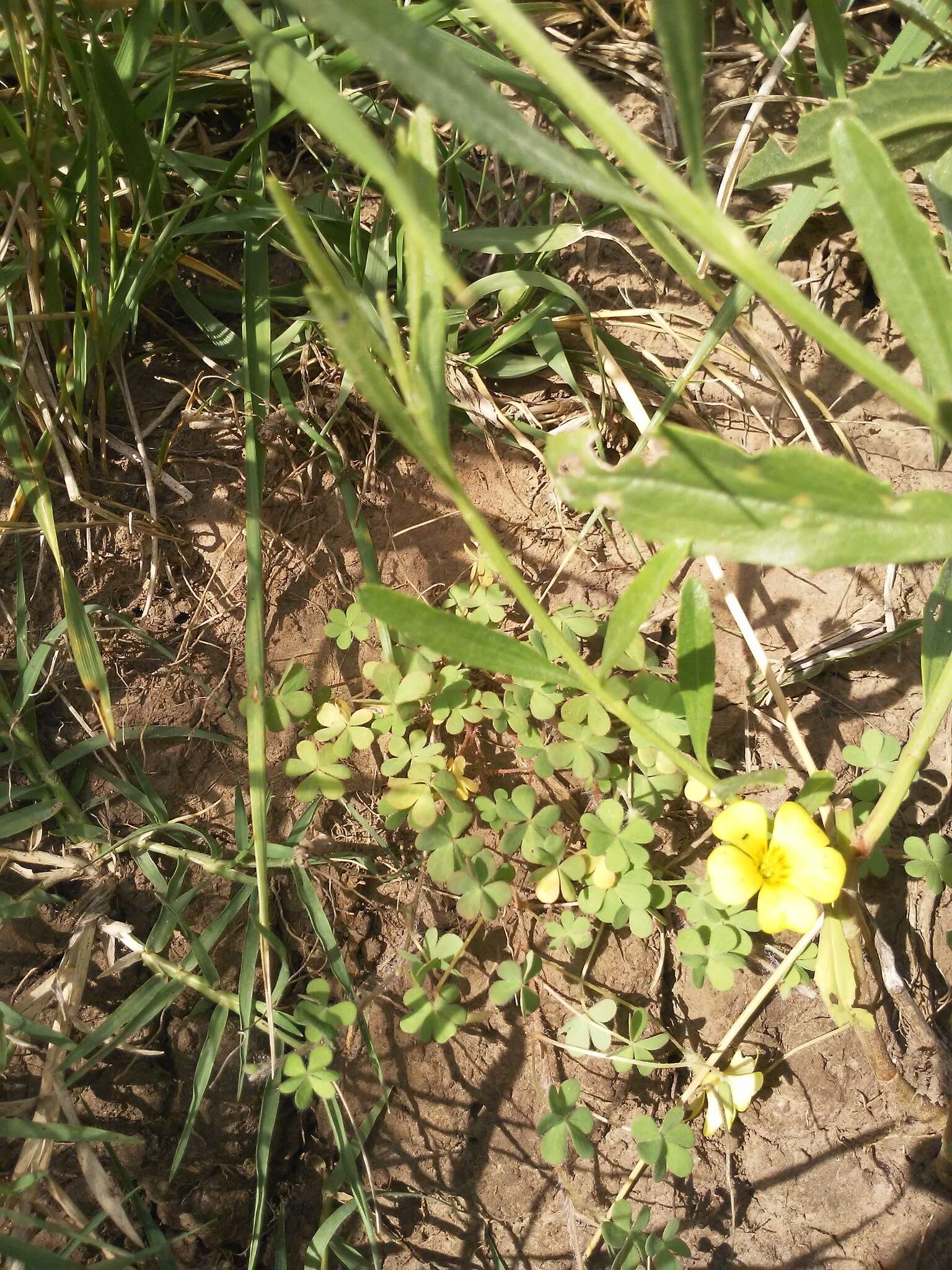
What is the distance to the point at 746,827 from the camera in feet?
5.16

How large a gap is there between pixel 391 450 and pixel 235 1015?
1.32 metres

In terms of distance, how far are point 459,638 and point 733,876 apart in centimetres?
66

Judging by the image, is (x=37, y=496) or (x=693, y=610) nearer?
(x=693, y=610)

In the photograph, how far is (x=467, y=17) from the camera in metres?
1.95

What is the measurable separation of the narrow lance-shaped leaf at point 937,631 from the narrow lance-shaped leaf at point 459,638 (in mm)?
698

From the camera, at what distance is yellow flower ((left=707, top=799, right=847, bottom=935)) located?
1.49m

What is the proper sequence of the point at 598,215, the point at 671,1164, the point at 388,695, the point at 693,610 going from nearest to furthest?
the point at 693,610 → the point at 671,1164 → the point at 388,695 → the point at 598,215

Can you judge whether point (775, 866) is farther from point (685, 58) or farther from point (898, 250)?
point (685, 58)

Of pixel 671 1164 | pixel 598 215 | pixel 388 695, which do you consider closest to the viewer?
pixel 671 1164

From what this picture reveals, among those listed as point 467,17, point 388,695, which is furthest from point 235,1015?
point 467,17

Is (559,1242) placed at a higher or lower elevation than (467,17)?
lower

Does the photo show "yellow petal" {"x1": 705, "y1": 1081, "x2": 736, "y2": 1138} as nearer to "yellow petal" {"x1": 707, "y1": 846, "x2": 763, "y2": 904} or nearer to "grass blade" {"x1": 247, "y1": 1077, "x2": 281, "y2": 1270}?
"yellow petal" {"x1": 707, "y1": 846, "x2": 763, "y2": 904}

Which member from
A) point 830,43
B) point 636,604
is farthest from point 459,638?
point 830,43

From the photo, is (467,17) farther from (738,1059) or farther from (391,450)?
(738,1059)
